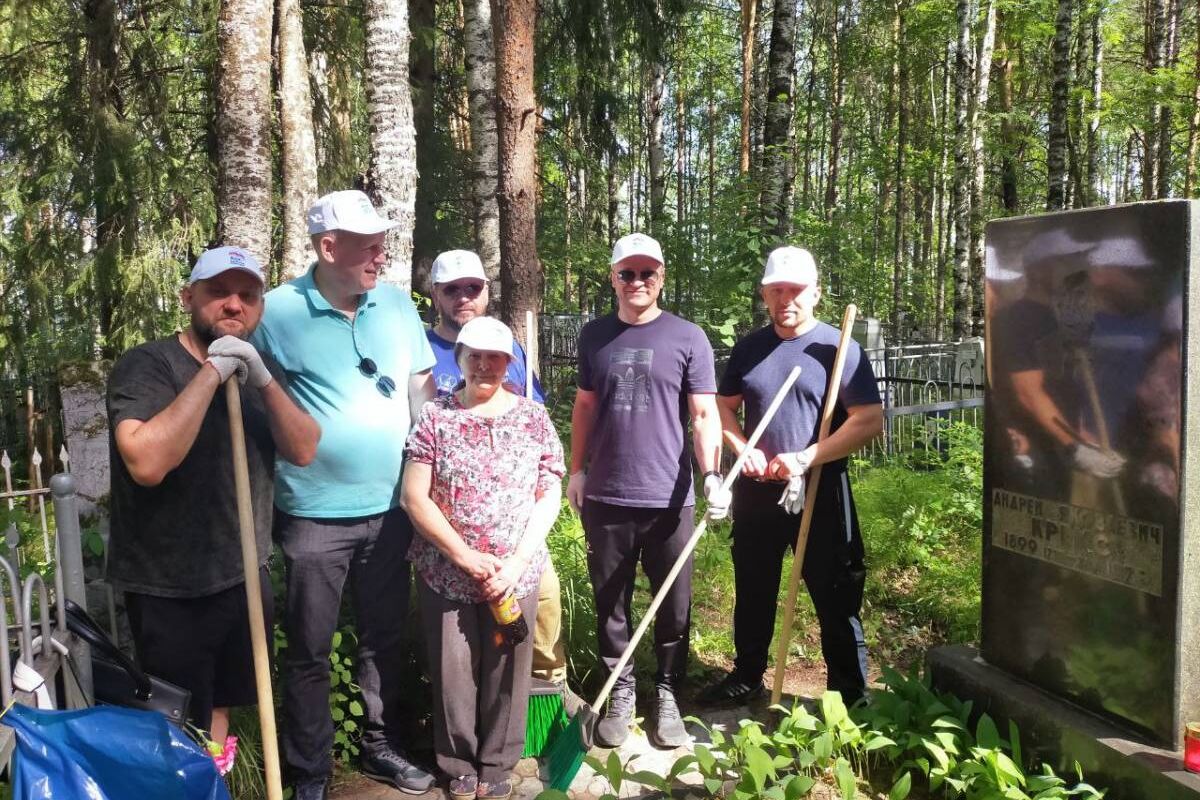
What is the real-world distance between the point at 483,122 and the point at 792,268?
4.75m

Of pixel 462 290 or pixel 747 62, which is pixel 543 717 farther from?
pixel 747 62

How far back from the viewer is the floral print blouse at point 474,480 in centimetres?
303

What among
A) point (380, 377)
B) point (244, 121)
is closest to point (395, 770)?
point (380, 377)

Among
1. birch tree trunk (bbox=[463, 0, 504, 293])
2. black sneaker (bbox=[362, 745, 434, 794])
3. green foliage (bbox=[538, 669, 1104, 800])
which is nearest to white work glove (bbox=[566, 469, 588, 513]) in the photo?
green foliage (bbox=[538, 669, 1104, 800])

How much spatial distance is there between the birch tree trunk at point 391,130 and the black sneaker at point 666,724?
8.70 ft

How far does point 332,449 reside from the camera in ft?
9.63

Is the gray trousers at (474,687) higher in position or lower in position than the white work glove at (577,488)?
lower

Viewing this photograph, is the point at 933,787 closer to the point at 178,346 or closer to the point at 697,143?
the point at 178,346

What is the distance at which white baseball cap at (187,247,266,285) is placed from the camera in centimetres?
258

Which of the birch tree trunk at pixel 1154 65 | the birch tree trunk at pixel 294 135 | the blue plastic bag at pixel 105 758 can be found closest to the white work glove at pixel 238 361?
the blue plastic bag at pixel 105 758

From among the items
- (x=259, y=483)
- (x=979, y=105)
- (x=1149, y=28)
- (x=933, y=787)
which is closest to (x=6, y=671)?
(x=259, y=483)

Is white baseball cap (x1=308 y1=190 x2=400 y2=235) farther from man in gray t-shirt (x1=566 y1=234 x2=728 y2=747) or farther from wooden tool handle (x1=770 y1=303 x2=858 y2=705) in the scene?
wooden tool handle (x1=770 y1=303 x2=858 y2=705)

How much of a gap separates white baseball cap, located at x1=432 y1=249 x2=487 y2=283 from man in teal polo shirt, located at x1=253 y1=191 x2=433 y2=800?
1.68ft

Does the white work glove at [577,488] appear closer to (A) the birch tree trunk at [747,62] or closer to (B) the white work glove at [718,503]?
(B) the white work glove at [718,503]
